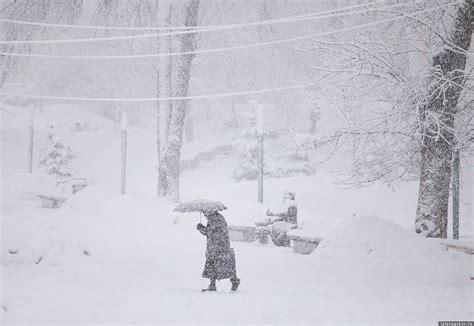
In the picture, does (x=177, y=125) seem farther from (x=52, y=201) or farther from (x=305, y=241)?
(x=305, y=241)

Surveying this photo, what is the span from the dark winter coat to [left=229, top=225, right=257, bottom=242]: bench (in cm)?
502

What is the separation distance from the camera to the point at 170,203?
1584 centimetres

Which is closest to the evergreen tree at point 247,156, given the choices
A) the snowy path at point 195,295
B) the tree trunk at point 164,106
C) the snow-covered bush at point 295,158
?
the snow-covered bush at point 295,158

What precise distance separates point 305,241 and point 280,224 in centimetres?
143

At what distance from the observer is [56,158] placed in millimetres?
26047

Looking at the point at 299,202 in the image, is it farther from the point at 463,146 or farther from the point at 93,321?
the point at 93,321

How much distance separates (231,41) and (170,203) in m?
17.4

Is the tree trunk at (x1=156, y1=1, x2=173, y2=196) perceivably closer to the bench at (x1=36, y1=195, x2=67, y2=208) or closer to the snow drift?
the bench at (x1=36, y1=195, x2=67, y2=208)

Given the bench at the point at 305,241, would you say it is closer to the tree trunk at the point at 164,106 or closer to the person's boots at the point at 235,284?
the person's boots at the point at 235,284

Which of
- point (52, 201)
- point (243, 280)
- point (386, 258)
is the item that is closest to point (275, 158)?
point (52, 201)

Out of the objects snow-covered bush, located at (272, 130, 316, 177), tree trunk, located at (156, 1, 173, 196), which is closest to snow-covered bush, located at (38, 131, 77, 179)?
tree trunk, located at (156, 1, 173, 196)

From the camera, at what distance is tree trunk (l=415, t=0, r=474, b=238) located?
29.7ft

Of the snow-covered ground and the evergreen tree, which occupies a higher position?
the evergreen tree

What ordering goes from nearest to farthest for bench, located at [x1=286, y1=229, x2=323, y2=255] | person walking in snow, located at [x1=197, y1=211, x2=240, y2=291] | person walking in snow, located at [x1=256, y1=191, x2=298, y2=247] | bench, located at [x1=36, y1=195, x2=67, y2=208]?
1. person walking in snow, located at [x1=197, y1=211, x2=240, y2=291]
2. bench, located at [x1=286, y1=229, x2=323, y2=255]
3. person walking in snow, located at [x1=256, y1=191, x2=298, y2=247]
4. bench, located at [x1=36, y1=195, x2=67, y2=208]
